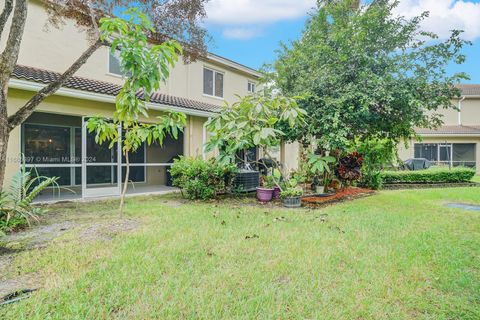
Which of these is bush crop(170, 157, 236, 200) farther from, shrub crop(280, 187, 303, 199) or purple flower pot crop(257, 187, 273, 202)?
shrub crop(280, 187, 303, 199)

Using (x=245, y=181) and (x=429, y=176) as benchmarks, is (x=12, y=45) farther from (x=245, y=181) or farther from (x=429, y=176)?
(x=429, y=176)

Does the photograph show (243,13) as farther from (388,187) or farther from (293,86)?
(388,187)

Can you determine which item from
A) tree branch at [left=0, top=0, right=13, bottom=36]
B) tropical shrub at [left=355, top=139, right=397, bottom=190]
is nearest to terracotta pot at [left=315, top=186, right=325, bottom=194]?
tropical shrub at [left=355, top=139, right=397, bottom=190]

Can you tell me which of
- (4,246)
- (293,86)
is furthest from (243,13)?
(4,246)

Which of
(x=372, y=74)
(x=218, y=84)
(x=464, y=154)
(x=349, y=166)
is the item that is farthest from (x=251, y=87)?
(x=464, y=154)

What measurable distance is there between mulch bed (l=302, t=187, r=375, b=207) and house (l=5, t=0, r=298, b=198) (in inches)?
148

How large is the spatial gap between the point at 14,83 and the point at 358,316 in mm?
7901

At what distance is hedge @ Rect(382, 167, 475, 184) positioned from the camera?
13.3 metres

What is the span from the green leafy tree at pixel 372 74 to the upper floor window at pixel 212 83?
251 inches

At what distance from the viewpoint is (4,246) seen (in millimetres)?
4035

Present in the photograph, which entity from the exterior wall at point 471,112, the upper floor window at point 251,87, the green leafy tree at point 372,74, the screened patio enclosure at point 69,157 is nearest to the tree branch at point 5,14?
the screened patio enclosure at point 69,157

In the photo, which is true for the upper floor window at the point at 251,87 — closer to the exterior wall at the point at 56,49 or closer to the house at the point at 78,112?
the house at the point at 78,112

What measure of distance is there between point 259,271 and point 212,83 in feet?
40.7

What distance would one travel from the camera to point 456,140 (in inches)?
800
